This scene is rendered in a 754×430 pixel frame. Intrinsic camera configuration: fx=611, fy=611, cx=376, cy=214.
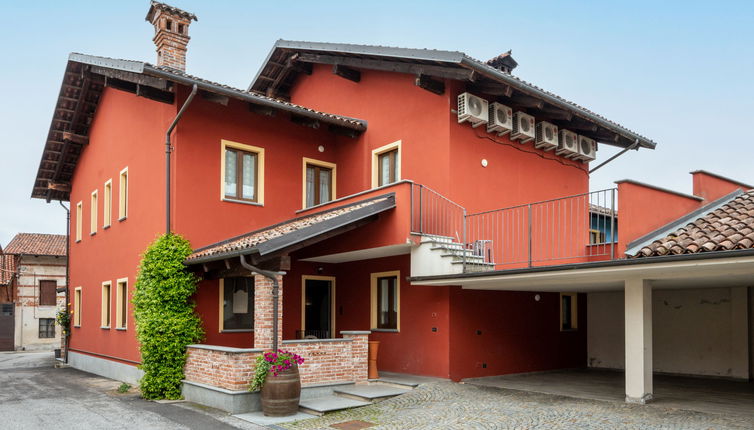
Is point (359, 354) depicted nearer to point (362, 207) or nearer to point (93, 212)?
point (362, 207)

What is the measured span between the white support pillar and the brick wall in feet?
15.2

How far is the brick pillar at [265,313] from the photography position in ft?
34.0

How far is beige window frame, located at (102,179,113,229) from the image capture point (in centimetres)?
1617

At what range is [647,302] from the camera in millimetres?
9516

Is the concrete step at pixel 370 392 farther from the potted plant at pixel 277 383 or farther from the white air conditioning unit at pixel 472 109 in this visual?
the white air conditioning unit at pixel 472 109

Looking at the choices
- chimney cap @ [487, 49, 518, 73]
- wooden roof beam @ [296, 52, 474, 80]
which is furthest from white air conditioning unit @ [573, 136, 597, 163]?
wooden roof beam @ [296, 52, 474, 80]

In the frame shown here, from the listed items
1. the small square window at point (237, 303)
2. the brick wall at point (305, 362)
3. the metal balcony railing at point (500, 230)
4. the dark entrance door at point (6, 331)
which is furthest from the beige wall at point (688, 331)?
the dark entrance door at point (6, 331)

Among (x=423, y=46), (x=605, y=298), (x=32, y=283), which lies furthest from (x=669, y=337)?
(x=32, y=283)

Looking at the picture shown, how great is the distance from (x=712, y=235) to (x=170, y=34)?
42.0 ft

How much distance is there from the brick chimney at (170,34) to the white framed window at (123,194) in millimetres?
2921

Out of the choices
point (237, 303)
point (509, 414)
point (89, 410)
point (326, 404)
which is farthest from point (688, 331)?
point (89, 410)

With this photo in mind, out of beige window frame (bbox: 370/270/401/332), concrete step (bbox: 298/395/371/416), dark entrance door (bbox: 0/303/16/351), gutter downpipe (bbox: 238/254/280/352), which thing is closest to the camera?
concrete step (bbox: 298/395/371/416)

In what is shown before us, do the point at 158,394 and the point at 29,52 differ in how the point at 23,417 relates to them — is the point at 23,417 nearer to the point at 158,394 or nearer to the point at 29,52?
the point at 158,394

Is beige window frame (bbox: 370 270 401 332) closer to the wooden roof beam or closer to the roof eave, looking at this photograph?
the wooden roof beam
